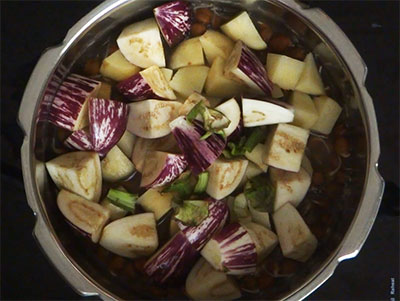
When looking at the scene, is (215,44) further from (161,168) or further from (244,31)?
(161,168)

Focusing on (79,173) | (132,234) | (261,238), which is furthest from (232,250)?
(79,173)

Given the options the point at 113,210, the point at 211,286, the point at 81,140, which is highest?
the point at 81,140

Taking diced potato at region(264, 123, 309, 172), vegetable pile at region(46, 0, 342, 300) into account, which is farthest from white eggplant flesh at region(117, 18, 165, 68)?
diced potato at region(264, 123, 309, 172)

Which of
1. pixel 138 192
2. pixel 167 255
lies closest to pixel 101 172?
pixel 138 192

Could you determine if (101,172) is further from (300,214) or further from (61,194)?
(300,214)

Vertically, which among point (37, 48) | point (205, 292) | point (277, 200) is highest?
point (37, 48)

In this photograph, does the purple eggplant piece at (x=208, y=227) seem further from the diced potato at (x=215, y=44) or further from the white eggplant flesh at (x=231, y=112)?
the diced potato at (x=215, y=44)

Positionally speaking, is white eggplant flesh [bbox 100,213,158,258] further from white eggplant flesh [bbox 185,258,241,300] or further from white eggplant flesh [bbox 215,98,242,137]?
white eggplant flesh [bbox 215,98,242,137]
